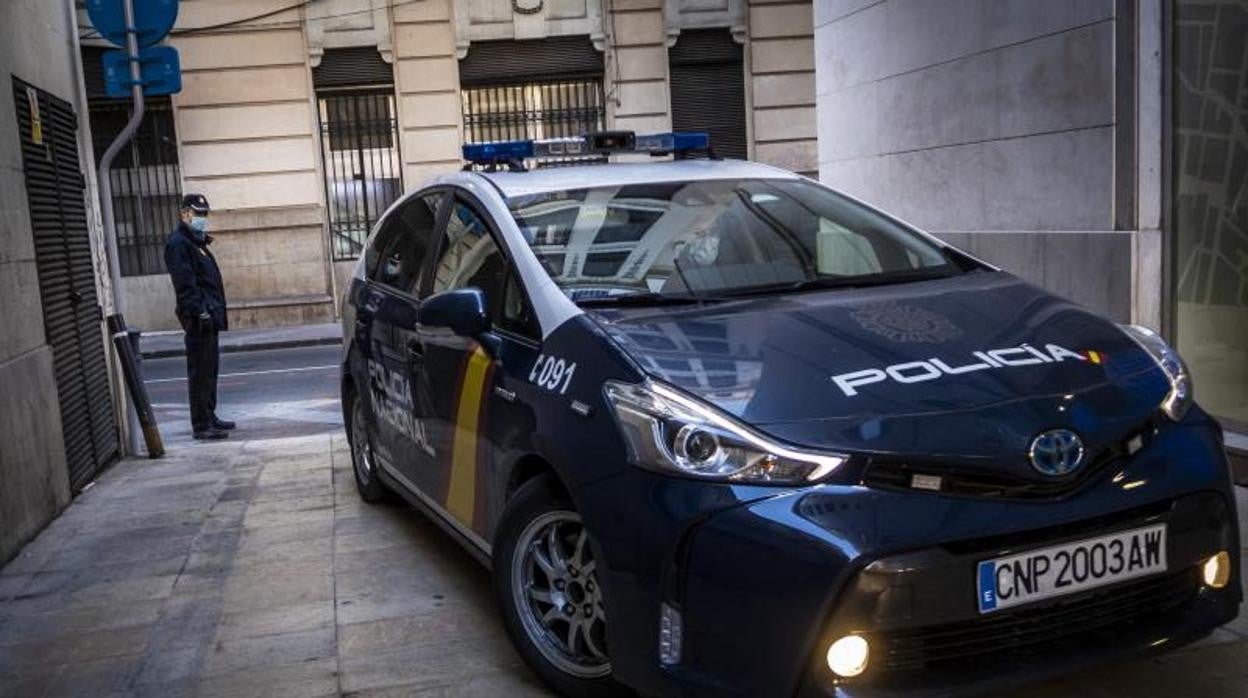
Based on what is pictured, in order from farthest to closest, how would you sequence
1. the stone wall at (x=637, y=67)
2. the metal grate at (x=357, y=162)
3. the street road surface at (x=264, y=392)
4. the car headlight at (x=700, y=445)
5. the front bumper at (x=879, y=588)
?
the stone wall at (x=637, y=67) < the metal grate at (x=357, y=162) < the street road surface at (x=264, y=392) < the car headlight at (x=700, y=445) < the front bumper at (x=879, y=588)

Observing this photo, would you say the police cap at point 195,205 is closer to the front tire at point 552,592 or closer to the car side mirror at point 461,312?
the car side mirror at point 461,312

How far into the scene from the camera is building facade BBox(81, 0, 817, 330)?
17875 millimetres

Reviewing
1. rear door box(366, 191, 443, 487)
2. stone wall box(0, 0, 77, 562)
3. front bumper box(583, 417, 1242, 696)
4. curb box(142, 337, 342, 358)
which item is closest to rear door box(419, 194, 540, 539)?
rear door box(366, 191, 443, 487)

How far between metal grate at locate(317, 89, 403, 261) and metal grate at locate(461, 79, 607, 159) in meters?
1.28

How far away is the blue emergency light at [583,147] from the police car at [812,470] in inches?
34.4

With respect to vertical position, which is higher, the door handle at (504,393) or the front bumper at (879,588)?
the door handle at (504,393)

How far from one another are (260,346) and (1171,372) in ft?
47.8

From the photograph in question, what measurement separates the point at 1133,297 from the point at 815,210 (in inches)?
117

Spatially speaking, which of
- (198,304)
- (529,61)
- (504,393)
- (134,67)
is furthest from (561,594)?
(529,61)

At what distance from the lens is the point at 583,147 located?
499cm

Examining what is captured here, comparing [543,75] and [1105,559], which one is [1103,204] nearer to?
[1105,559]

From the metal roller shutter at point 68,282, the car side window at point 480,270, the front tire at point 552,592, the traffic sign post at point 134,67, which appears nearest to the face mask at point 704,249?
the car side window at point 480,270

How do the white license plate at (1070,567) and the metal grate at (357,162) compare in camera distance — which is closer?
the white license plate at (1070,567)

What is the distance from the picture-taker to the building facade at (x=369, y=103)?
17.9m
